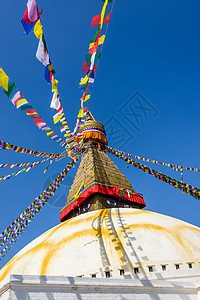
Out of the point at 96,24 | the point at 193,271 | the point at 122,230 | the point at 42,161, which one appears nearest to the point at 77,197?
the point at 42,161

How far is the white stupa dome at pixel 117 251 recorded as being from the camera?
5.72 m

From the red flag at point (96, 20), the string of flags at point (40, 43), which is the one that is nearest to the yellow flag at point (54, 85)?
the string of flags at point (40, 43)

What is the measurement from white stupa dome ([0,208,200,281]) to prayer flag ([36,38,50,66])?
15.3 ft

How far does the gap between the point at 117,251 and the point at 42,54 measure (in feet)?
16.5

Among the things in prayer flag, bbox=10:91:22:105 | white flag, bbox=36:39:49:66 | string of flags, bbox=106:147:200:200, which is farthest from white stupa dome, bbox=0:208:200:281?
white flag, bbox=36:39:49:66

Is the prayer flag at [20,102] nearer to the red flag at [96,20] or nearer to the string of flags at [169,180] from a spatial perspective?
the red flag at [96,20]

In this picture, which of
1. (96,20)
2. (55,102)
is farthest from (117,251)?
(96,20)

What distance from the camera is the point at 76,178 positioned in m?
13.3

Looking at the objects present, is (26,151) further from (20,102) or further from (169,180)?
(169,180)

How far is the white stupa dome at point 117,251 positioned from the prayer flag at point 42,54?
4.67m

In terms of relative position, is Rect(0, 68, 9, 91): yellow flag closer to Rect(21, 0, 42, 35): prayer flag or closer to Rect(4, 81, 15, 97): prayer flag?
Rect(4, 81, 15, 97): prayer flag

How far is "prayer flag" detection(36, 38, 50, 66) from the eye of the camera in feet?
16.3

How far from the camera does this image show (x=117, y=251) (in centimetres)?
605

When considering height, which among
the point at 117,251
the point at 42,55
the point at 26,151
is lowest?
the point at 117,251
